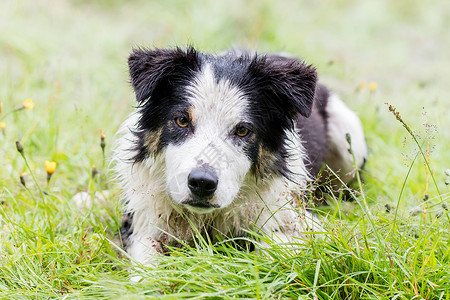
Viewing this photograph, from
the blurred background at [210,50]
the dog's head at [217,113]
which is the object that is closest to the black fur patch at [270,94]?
the dog's head at [217,113]

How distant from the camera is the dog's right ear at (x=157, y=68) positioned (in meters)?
3.29

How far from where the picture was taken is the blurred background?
16.9 feet

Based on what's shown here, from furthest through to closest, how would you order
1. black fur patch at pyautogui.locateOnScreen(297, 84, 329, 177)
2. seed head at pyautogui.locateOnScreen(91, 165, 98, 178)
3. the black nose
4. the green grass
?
1. black fur patch at pyautogui.locateOnScreen(297, 84, 329, 177)
2. seed head at pyautogui.locateOnScreen(91, 165, 98, 178)
3. the black nose
4. the green grass

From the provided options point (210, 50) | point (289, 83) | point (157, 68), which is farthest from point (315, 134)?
point (157, 68)

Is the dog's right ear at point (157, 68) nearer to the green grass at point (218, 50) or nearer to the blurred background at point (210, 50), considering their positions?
the blurred background at point (210, 50)

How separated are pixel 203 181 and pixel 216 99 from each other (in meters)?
0.64

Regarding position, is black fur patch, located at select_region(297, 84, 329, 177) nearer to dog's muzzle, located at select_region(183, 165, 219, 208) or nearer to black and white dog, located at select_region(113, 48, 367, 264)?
black and white dog, located at select_region(113, 48, 367, 264)

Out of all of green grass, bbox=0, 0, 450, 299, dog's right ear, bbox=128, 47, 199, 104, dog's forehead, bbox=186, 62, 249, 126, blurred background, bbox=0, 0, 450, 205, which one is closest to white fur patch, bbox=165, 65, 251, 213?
dog's forehead, bbox=186, 62, 249, 126

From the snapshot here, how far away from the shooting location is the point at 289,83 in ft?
11.1

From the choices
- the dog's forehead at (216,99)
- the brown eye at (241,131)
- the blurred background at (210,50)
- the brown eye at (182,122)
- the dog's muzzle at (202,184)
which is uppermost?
the dog's forehead at (216,99)

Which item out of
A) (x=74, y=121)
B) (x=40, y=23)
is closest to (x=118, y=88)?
(x=74, y=121)

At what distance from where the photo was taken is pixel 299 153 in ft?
12.7

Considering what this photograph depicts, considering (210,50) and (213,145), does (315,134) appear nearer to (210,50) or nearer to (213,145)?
(210,50)

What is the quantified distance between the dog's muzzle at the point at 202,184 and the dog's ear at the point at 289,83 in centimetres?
79
